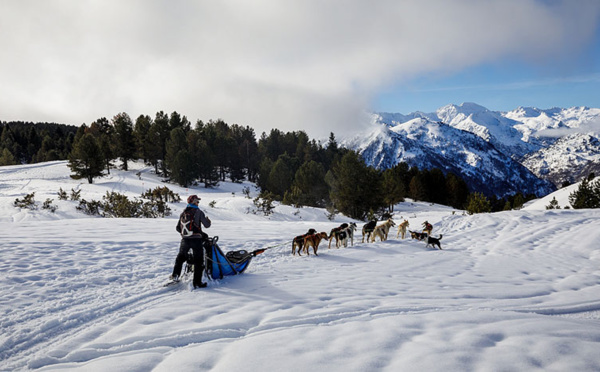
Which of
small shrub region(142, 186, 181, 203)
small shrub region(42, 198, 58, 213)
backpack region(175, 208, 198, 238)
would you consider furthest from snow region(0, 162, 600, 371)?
small shrub region(142, 186, 181, 203)

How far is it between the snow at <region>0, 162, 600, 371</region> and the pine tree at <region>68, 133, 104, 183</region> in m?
31.4

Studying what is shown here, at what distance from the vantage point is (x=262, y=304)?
4.94 m

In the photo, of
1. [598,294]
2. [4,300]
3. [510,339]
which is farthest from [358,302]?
[4,300]

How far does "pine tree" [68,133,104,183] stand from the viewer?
3584 cm

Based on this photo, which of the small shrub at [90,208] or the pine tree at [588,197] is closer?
the small shrub at [90,208]

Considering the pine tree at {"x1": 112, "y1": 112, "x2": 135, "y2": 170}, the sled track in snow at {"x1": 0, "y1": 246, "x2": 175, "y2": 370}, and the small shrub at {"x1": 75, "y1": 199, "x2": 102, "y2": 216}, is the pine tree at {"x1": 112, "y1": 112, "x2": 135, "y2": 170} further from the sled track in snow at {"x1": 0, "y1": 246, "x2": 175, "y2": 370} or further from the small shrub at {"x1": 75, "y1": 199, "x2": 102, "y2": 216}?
the sled track in snow at {"x1": 0, "y1": 246, "x2": 175, "y2": 370}

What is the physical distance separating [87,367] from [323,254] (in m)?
6.87

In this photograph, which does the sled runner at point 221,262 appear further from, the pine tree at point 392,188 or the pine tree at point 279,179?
the pine tree at point 279,179

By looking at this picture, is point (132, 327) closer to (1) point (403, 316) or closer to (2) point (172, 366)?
(2) point (172, 366)

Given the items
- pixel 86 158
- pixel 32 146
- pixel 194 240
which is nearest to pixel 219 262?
pixel 194 240

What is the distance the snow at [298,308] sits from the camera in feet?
10.4

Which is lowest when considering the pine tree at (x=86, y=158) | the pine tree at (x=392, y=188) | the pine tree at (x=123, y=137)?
the pine tree at (x=392, y=188)

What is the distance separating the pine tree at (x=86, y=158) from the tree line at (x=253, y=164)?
4.1 inches

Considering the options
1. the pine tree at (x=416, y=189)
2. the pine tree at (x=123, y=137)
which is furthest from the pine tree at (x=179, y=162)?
the pine tree at (x=416, y=189)
